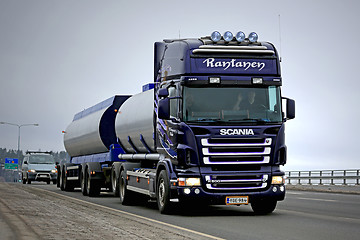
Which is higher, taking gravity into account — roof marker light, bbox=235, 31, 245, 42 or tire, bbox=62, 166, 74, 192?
roof marker light, bbox=235, 31, 245, 42

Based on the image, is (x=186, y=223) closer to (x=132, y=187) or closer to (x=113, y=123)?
(x=132, y=187)

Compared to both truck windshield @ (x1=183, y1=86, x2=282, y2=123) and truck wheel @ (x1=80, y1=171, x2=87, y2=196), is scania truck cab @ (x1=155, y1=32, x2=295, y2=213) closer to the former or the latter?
truck windshield @ (x1=183, y1=86, x2=282, y2=123)

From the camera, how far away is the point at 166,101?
1565cm

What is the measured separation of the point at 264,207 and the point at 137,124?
204 inches

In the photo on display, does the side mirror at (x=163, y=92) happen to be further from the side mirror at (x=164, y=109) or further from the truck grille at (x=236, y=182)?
the truck grille at (x=236, y=182)

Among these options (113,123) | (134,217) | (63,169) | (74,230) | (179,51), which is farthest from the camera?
(63,169)

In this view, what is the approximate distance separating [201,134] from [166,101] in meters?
1.24

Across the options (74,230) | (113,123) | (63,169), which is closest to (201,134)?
(74,230)

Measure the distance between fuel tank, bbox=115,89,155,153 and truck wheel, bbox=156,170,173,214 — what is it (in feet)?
6.18

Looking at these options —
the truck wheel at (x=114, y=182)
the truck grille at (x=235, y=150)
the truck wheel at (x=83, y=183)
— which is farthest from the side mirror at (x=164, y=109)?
the truck wheel at (x=83, y=183)

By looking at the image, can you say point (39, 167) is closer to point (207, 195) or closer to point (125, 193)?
point (125, 193)

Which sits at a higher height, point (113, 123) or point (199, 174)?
point (113, 123)

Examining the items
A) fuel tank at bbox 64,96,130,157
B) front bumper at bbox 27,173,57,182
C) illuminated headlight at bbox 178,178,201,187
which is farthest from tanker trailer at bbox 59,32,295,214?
front bumper at bbox 27,173,57,182

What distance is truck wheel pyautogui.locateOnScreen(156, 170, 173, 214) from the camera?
15.8 m
